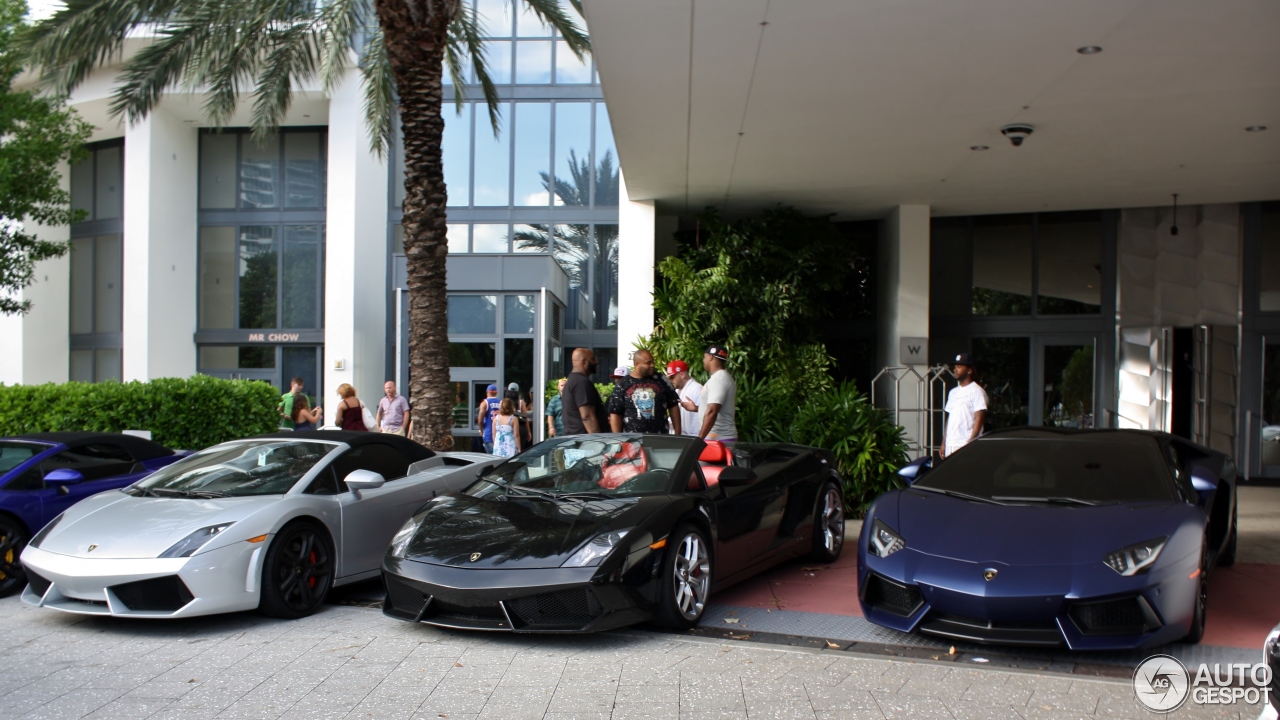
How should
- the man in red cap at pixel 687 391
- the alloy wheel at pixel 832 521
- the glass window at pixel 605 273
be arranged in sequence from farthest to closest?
the glass window at pixel 605 273 → the man in red cap at pixel 687 391 → the alloy wheel at pixel 832 521

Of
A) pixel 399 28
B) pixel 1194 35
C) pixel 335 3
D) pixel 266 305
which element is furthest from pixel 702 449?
pixel 266 305

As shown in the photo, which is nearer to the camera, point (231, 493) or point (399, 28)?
point (231, 493)

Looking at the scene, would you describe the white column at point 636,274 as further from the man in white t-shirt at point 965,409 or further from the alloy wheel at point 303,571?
the alloy wheel at point 303,571

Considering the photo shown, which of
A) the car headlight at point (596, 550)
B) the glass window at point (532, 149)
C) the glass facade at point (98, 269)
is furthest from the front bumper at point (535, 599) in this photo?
the glass facade at point (98, 269)

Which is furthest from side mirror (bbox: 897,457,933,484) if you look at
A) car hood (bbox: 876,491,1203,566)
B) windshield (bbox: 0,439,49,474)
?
windshield (bbox: 0,439,49,474)

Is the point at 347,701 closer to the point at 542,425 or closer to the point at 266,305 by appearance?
the point at 542,425

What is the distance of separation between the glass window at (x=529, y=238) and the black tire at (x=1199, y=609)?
711 inches

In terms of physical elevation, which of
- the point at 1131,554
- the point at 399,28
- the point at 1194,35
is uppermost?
the point at 399,28

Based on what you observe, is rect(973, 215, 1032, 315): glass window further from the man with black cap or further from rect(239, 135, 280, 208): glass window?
rect(239, 135, 280, 208): glass window

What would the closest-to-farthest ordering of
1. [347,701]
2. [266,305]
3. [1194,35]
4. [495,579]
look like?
[347,701] < [495,579] < [1194,35] < [266,305]

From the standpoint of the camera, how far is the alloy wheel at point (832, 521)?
7.82 metres

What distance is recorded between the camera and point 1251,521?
404 inches

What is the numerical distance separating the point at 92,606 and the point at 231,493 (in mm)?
1052

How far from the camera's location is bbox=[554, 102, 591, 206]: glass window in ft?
72.5
